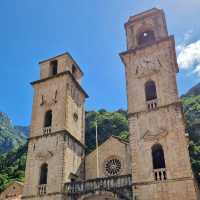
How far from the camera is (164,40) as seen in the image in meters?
21.2

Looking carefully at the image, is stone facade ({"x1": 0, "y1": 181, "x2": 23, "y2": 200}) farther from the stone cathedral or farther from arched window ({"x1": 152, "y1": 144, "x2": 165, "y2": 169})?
arched window ({"x1": 152, "y1": 144, "x2": 165, "y2": 169})

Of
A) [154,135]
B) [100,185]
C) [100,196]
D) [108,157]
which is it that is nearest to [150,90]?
[154,135]

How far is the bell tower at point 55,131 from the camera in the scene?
65.0 feet

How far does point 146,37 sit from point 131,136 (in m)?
9.39

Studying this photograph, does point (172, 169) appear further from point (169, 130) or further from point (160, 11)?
point (160, 11)

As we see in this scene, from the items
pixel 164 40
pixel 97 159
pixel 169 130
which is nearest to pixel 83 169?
pixel 97 159

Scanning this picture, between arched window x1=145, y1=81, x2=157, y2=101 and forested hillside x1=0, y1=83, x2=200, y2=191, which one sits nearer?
arched window x1=145, y1=81, x2=157, y2=101

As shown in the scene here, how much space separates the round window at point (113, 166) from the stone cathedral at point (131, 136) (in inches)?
1.2

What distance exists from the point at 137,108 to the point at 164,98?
1.94m

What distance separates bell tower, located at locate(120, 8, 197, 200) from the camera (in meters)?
16.1

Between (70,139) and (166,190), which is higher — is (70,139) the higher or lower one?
the higher one

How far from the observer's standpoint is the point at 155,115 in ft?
61.1

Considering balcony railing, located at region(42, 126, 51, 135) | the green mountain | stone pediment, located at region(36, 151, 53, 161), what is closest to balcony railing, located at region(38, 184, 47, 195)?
stone pediment, located at region(36, 151, 53, 161)

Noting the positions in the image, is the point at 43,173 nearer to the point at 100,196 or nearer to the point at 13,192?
the point at 100,196
